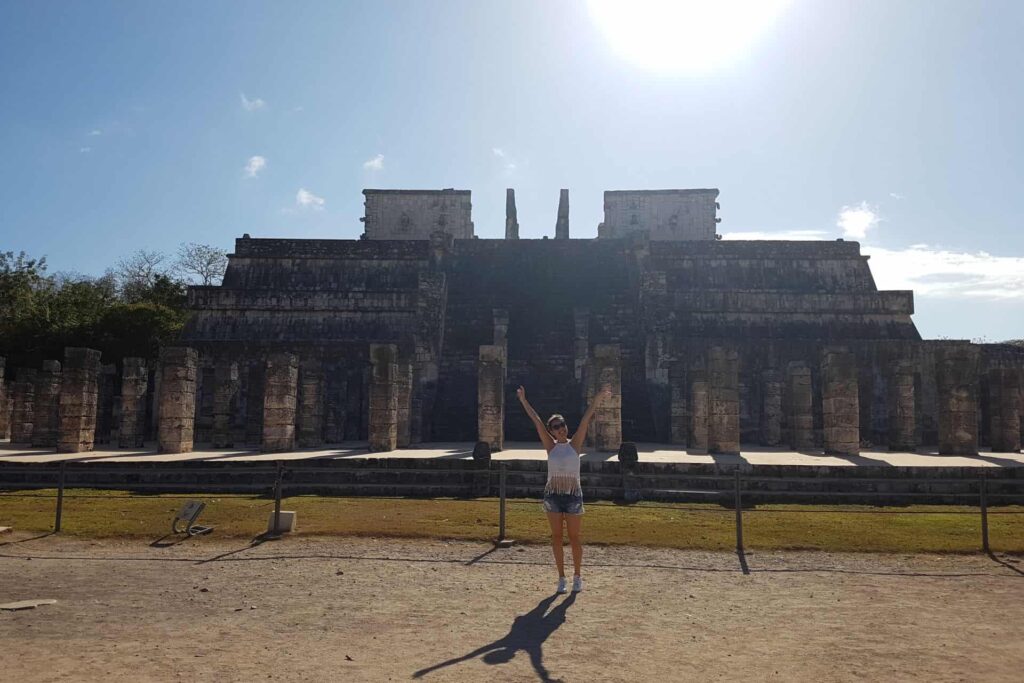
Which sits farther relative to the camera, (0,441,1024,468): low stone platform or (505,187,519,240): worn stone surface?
(505,187,519,240): worn stone surface

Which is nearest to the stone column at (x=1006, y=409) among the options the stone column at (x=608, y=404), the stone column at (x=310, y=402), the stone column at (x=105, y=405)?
the stone column at (x=608, y=404)

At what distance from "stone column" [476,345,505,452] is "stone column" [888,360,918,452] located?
376 inches

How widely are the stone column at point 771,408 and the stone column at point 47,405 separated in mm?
19418

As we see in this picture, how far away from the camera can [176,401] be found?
17.0 m

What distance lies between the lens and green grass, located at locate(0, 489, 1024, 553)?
29.0 feet

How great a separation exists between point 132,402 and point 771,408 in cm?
1650

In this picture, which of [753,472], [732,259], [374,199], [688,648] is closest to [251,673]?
[688,648]

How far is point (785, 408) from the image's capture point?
20875 millimetres

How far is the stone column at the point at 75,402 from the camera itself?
1758cm

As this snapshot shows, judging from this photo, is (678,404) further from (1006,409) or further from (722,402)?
(1006,409)

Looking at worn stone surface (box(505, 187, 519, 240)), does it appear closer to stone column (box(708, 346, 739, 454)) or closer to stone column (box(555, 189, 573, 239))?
stone column (box(555, 189, 573, 239))

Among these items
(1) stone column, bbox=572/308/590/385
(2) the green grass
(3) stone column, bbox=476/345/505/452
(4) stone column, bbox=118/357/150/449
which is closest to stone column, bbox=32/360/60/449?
(4) stone column, bbox=118/357/150/449

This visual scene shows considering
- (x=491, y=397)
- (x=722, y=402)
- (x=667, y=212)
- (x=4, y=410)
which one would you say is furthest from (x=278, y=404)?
(x=667, y=212)

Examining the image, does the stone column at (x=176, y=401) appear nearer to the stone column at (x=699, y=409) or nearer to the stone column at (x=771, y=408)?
the stone column at (x=699, y=409)
